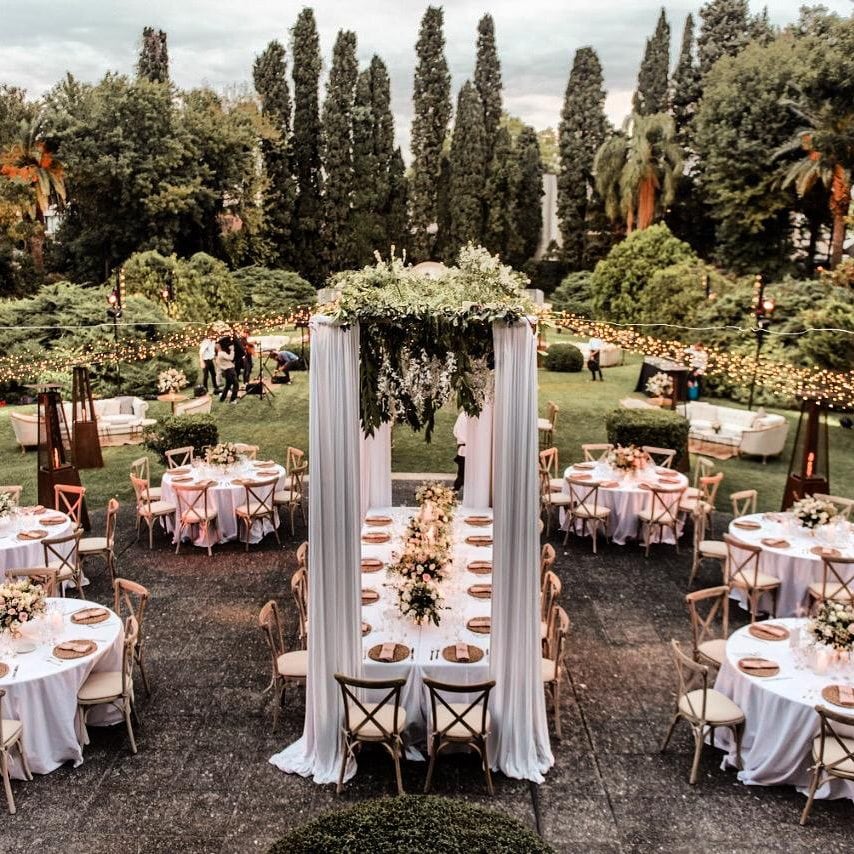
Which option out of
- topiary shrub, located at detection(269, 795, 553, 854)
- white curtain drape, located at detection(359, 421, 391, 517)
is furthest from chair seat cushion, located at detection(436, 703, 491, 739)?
white curtain drape, located at detection(359, 421, 391, 517)

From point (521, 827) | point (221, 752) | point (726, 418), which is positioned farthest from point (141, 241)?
point (521, 827)

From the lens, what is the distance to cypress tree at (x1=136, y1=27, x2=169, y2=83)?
1367 inches

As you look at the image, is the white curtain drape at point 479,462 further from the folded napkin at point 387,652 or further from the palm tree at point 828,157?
the palm tree at point 828,157

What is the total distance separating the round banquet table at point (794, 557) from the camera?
8414 mm

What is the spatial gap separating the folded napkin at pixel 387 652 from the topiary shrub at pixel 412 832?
7.30ft

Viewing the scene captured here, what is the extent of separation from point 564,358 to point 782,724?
17997 millimetres

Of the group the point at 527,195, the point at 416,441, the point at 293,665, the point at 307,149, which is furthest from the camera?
the point at 527,195

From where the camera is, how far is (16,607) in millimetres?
6074

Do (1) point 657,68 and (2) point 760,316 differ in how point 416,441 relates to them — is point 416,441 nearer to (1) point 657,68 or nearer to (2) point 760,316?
(2) point 760,316

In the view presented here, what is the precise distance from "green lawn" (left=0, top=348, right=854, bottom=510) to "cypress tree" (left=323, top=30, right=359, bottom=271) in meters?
16.8

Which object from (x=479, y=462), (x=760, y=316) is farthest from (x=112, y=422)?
(x=760, y=316)

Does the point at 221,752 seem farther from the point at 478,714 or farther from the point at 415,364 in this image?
the point at 415,364

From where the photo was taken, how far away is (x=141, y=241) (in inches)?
1202

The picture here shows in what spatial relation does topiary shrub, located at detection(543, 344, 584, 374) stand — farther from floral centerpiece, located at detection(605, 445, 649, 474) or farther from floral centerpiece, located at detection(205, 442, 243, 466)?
floral centerpiece, located at detection(205, 442, 243, 466)
